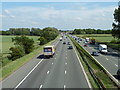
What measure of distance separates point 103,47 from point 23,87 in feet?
123

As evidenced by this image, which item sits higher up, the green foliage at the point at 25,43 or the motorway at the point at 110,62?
the green foliage at the point at 25,43

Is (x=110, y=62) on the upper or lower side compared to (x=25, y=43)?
lower

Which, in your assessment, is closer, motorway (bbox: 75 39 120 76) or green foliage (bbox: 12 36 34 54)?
motorway (bbox: 75 39 120 76)

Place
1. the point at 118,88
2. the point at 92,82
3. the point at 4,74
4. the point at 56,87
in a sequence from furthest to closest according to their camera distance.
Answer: the point at 4,74
the point at 92,82
the point at 56,87
the point at 118,88

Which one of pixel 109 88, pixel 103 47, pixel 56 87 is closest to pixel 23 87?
pixel 56 87

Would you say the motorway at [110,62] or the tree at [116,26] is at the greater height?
the tree at [116,26]

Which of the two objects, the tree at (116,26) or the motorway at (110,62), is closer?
the motorway at (110,62)

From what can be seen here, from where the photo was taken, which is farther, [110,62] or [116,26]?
[116,26]

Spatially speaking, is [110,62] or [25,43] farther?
[25,43]

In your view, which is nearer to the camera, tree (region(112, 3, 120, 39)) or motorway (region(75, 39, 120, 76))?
motorway (region(75, 39, 120, 76))

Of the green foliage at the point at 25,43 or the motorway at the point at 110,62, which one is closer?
the motorway at the point at 110,62

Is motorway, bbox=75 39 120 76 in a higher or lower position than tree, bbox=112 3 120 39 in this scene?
lower

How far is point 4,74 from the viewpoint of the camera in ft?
79.0

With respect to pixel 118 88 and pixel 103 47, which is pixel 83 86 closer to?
Answer: pixel 118 88
